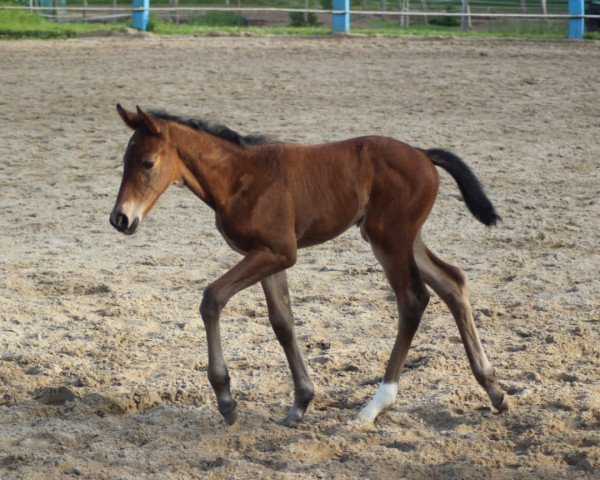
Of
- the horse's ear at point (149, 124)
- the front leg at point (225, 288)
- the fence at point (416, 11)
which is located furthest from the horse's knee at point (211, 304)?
the fence at point (416, 11)

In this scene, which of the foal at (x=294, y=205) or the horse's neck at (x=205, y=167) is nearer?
the foal at (x=294, y=205)

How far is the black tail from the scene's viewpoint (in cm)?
493

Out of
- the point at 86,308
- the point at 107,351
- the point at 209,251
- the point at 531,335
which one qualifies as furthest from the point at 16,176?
the point at 531,335

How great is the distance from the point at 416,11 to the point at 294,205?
80.9 feet

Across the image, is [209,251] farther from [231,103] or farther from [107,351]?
[231,103]

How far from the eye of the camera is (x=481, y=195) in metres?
4.99

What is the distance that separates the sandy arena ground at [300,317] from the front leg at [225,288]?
0.33 m

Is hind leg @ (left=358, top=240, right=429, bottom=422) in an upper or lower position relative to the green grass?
lower

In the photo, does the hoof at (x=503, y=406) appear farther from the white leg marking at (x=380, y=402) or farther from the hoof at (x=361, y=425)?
the hoof at (x=361, y=425)

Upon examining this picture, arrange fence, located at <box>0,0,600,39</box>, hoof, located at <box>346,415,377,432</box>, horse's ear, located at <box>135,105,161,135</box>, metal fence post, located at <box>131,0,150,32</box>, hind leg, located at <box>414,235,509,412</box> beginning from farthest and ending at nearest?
metal fence post, located at <box>131,0,150,32</box> → fence, located at <box>0,0,600,39</box> → hind leg, located at <box>414,235,509,412</box> → hoof, located at <box>346,415,377,432</box> → horse's ear, located at <box>135,105,161,135</box>

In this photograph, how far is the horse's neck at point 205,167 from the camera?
454cm

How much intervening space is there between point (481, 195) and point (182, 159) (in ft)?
4.63

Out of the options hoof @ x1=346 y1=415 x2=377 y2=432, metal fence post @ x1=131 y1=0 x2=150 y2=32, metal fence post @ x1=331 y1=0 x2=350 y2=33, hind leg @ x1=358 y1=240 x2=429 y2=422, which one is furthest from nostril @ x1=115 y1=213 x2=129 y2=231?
metal fence post @ x1=131 y1=0 x2=150 y2=32

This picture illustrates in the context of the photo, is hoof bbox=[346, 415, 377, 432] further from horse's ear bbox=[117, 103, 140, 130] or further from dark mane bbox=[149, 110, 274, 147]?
horse's ear bbox=[117, 103, 140, 130]
